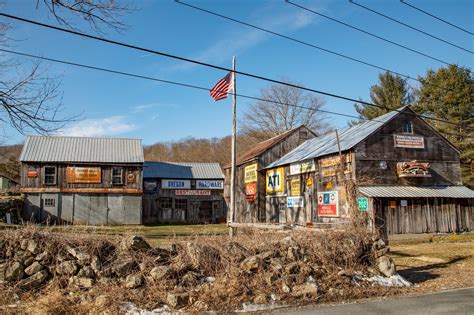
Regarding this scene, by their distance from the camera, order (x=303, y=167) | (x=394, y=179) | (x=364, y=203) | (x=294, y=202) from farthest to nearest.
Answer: (x=294, y=202) → (x=303, y=167) → (x=394, y=179) → (x=364, y=203)

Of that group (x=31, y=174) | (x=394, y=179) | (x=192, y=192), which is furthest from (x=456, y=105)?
(x=31, y=174)

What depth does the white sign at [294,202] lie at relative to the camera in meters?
26.6

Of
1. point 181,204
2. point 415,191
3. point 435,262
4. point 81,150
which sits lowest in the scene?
point 435,262

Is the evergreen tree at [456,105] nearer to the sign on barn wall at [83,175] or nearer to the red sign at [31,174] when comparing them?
the sign on barn wall at [83,175]

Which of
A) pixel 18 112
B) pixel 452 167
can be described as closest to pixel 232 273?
pixel 18 112

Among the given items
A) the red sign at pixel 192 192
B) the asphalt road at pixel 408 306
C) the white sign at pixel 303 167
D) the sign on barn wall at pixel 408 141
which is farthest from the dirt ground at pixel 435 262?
the red sign at pixel 192 192

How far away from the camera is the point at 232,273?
888 centimetres

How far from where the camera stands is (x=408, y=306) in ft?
26.5

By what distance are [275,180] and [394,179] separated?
10140 mm

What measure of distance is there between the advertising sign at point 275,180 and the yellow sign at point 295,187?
1.47m

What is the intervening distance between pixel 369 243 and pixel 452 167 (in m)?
16.8

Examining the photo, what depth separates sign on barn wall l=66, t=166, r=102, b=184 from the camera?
32344 mm

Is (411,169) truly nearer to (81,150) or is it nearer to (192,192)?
(192,192)

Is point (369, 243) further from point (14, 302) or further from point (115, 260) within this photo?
point (14, 302)
